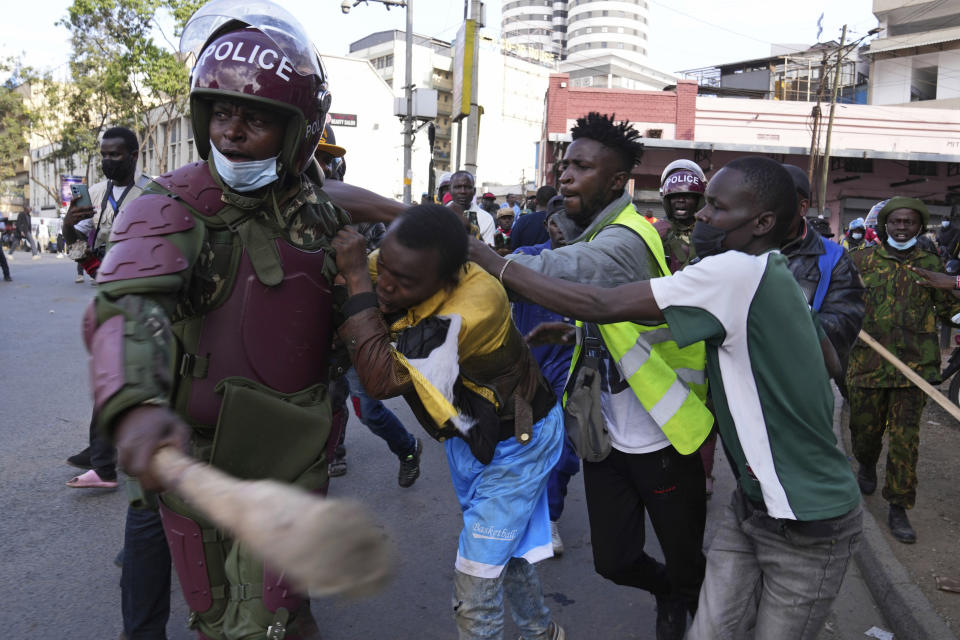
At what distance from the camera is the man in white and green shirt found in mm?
2055

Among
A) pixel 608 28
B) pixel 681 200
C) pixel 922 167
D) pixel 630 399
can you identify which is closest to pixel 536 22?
pixel 608 28

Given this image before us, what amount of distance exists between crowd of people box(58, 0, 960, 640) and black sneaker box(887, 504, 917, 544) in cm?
206

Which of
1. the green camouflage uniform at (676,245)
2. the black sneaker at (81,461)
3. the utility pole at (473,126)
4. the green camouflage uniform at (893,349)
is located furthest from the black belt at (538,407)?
the utility pole at (473,126)

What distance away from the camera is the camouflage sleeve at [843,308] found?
336 cm

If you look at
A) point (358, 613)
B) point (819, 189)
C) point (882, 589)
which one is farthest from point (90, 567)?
point (819, 189)

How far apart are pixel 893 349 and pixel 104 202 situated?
16.1 ft

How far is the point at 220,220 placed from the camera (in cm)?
184

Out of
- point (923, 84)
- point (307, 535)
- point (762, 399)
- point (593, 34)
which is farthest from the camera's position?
point (593, 34)

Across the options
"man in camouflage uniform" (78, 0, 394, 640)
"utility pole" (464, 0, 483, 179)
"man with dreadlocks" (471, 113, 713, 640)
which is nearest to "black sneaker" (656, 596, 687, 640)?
"man with dreadlocks" (471, 113, 713, 640)

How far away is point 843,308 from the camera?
3461mm

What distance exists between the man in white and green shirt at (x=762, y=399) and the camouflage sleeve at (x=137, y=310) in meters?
1.03

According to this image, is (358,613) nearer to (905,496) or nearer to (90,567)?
(90,567)

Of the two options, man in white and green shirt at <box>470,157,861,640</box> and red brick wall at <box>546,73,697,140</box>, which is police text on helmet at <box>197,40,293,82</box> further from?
red brick wall at <box>546,73,697,140</box>

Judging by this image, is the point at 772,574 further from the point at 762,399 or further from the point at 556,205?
the point at 556,205
